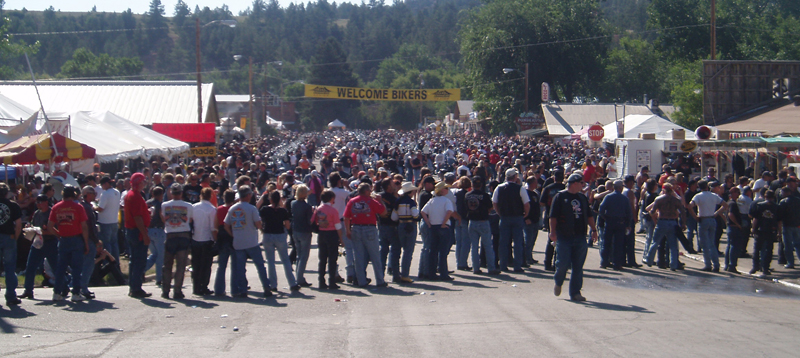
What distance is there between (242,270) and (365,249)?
1741 millimetres

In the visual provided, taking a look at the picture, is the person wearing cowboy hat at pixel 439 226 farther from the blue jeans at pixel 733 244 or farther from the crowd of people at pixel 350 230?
the blue jeans at pixel 733 244

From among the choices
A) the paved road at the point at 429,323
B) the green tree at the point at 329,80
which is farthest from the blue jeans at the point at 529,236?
the green tree at the point at 329,80

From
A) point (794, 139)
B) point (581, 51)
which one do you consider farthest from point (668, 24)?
point (794, 139)

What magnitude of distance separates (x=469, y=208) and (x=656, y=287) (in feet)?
9.75

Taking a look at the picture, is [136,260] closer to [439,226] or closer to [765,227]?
[439,226]

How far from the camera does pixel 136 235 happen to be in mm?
9094

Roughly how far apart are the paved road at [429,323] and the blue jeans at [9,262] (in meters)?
0.22

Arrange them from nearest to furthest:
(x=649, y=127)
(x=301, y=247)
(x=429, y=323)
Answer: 1. (x=429, y=323)
2. (x=301, y=247)
3. (x=649, y=127)

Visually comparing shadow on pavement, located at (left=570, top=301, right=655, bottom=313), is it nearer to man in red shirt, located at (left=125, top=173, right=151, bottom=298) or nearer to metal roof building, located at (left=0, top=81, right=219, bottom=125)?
man in red shirt, located at (left=125, top=173, right=151, bottom=298)

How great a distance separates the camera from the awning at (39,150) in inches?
523

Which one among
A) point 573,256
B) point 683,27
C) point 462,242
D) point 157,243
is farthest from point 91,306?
point 683,27

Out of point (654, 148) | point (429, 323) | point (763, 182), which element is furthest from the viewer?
point (654, 148)

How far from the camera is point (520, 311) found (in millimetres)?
8023

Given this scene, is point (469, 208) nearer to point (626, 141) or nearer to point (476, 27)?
point (626, 141)
